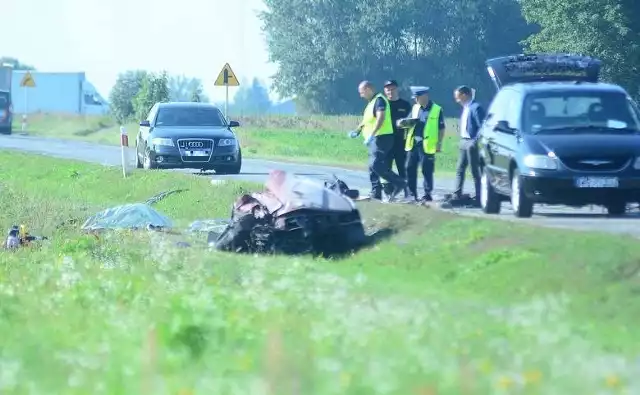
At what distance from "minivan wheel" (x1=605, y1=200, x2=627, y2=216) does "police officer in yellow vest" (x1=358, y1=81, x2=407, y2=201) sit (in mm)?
3132

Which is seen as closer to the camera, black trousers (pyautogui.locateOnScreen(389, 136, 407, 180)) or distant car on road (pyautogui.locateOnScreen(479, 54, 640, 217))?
distant car on road (pyautogui.locateOnScreen(479, 54, 640, 217))

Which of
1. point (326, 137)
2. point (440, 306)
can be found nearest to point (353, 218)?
point (440, 306)

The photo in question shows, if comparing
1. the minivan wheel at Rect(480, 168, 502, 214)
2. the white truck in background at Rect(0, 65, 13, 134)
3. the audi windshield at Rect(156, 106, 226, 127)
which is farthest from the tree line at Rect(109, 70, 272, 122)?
the minivan wheel at Rect(480, 168, 502, 214)

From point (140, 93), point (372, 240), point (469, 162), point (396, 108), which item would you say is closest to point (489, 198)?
point (469, 162)

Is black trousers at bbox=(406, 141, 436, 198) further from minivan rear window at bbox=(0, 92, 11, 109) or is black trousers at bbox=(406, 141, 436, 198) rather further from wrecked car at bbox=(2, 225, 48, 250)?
minivan rear window at bbox=(0, 92, 11, 109)

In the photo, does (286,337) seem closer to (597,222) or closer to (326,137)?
(597,222)

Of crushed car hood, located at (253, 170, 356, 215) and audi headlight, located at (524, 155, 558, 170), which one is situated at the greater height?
audi headlight, located at (524, 155, 558, 170)

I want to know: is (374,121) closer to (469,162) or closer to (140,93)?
(469,162)

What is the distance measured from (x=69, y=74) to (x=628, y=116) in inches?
3072

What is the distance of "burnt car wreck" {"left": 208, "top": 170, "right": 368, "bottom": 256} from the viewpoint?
17531 millimetres

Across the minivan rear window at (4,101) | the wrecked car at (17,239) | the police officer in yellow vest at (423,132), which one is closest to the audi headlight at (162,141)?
the wrecked car at (17,239)

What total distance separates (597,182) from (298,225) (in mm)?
3656

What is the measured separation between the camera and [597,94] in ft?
63.6

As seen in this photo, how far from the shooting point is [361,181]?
2972 centimetres
